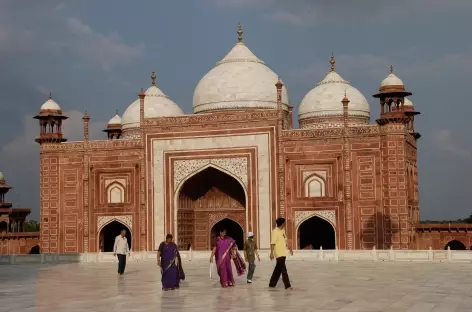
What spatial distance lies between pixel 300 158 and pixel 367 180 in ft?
8.86

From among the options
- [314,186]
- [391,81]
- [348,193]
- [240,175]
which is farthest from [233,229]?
[391,81]

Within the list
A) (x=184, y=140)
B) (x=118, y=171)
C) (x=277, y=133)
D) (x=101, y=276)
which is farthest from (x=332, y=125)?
(x=101, y=276)

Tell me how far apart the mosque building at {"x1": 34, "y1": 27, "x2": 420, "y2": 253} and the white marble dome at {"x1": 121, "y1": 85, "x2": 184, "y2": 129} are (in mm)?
2628

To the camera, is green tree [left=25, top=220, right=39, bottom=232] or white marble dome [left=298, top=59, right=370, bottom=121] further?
green tree [left=25, top=220, right=39, bottom=232]

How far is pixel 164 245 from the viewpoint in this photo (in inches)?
501

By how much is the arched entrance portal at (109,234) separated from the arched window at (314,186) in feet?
25.8

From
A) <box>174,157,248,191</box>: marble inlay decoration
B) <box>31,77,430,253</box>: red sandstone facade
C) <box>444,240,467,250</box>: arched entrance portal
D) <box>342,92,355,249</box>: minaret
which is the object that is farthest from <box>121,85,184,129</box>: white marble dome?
<box>444,240,467,250</box>: arched entrance portal

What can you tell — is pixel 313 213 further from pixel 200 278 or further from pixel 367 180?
pixel 200 278

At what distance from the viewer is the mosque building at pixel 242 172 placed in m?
27.5

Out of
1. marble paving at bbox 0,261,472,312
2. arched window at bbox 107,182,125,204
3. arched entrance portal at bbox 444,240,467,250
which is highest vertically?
arched window at bbox 107,182,125,204

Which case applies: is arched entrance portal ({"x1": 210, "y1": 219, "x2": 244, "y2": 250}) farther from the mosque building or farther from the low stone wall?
the low stone wall

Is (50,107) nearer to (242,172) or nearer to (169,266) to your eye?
(242,172)

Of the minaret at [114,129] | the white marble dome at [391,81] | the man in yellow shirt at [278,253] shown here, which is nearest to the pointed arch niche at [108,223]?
the minaret at [114,129]

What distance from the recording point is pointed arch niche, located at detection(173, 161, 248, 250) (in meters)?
29.8
